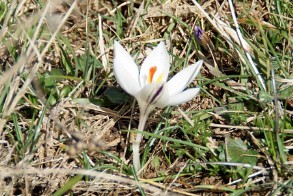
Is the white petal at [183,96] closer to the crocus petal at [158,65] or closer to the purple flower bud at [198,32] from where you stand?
the crocus petal at [158,65]

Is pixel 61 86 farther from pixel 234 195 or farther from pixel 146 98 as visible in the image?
pixel 234 195

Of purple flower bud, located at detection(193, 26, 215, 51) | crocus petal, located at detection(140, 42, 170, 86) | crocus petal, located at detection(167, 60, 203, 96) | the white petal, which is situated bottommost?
the white petal

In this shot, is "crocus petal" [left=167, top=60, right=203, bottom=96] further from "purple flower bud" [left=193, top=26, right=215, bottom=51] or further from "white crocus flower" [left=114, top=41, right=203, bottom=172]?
"purple flower bud" [left=193, top=26, right=215, bottom=51]

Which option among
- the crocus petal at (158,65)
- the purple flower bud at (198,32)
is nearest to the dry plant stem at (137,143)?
the crocus petal at (158,65)

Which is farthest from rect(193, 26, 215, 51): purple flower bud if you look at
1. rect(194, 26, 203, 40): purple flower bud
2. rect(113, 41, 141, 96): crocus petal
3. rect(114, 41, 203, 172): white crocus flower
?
rect(113, 41, 141, 96): crocus petal

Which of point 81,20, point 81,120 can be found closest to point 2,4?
point 81,20

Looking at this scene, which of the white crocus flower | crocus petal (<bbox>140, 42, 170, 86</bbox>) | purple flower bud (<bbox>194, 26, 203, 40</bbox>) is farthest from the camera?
purple flower bud (<bbox>194, 26, 203, 40</bbox>)

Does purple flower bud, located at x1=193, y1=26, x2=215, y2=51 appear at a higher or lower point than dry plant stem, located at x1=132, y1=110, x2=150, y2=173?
higher

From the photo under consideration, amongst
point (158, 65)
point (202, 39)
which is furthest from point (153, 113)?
point (202, 39)
